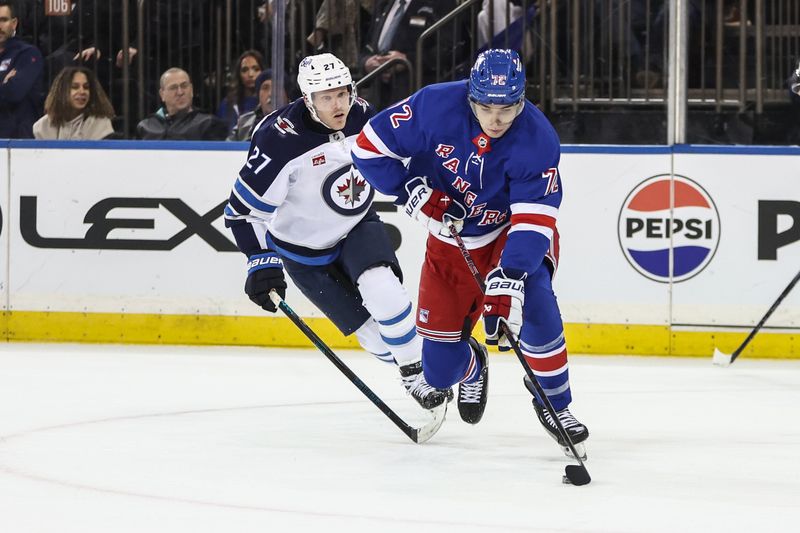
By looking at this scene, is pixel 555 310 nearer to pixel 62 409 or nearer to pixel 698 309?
pixel 62 409

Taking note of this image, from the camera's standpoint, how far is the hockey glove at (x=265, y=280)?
4.34m

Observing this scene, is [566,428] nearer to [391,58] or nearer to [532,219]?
[532,219]

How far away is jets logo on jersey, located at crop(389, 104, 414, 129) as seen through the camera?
12.8 ft

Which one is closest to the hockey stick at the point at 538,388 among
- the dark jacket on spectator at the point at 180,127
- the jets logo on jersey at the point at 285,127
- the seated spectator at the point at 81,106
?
the jets logo on jersey at the point at 285,127

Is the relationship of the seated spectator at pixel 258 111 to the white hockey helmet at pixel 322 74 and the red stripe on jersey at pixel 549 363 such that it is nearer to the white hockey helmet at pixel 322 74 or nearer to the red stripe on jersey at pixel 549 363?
the white hockey helmet at pixel 322 74

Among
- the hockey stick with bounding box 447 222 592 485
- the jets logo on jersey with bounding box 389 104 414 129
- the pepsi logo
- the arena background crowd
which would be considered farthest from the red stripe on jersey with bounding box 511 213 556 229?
the arena background crowd

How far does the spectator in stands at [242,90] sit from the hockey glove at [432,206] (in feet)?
8.74

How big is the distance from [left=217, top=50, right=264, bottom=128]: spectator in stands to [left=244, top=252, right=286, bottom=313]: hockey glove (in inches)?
89.2

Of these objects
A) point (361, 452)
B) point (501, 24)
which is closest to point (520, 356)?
point (361, 452)

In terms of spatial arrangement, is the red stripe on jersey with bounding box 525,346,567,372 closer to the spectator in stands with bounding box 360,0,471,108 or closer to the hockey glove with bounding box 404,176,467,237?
the hockey glove with bounding box 404,176,467,237

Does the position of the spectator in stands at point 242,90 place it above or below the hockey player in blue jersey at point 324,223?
above

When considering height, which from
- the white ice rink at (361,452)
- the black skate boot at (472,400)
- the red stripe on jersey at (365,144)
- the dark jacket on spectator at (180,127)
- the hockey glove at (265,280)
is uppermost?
the dark jacket on spectator at (180,127)

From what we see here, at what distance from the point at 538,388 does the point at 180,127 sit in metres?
3.25

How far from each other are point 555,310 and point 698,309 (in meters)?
2.51
